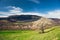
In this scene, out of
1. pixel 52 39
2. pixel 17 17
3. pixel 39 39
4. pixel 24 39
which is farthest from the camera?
A: pixel 17 17

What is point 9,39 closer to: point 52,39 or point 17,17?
point 52,39

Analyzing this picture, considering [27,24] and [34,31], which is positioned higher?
[34,31]

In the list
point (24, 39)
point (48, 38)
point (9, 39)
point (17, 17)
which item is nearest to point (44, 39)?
point (48, 38)

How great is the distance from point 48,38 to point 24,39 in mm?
4796

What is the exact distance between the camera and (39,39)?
723 inches

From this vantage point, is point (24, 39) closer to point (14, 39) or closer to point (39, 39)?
point (14, 39)

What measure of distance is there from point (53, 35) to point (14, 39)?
636 centimetres

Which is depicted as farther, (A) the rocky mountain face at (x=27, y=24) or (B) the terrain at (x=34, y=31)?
(A) the rocky mountain face at (x=27, y=24)

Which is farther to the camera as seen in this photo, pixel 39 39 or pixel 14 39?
pixel 14 39

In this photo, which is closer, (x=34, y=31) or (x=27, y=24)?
(x=34, y=31)

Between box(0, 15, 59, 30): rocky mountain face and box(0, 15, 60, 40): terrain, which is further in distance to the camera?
box(0, 15, 59, 30): rocky mountain face

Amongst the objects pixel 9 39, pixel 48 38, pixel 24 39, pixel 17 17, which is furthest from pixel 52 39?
pixel 17 17

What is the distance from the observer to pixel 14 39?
2200 cm

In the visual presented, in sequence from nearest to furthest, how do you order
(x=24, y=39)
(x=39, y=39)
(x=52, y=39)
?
1. (x=52, y=39)
2. (x=39, y=39)
3. (x=24, y=39)
